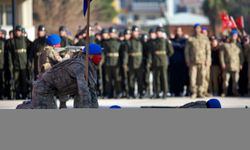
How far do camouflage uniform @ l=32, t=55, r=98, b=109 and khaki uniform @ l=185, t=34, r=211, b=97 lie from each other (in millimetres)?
9732

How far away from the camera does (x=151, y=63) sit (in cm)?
2441

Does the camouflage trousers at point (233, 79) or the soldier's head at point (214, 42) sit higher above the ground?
the soldier's head at point (214, 42)

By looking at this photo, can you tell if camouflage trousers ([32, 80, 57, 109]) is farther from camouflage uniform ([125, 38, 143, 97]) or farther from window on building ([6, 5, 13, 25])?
window on building ([6, 5, 13, 25])

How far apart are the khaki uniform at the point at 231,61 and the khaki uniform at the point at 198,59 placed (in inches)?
26.0

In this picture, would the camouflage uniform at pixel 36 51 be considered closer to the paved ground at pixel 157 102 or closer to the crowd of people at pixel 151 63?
the crowd of people at pixel 151 63

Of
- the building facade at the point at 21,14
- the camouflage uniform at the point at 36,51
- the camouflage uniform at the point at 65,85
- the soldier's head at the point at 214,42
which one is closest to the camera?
the camouflage uniform at the point at 65,85

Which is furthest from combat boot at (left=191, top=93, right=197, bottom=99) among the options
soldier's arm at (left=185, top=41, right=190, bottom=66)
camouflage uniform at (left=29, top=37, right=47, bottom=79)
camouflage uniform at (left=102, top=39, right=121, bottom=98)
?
camouflage uniform at (left=29, top=37, right=47, bottom=79)

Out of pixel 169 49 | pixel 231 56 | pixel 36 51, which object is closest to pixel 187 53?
pixel 169 49

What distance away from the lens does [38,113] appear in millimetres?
10680

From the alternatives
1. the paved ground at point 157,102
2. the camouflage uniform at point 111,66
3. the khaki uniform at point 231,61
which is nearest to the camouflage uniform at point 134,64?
the camouflage uniform at point 111,66

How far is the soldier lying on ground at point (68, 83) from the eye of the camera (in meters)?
13.5

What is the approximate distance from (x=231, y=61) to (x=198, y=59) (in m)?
1.04

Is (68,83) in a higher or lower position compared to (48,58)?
lower

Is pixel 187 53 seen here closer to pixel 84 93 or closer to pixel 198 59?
pixel 198 59
